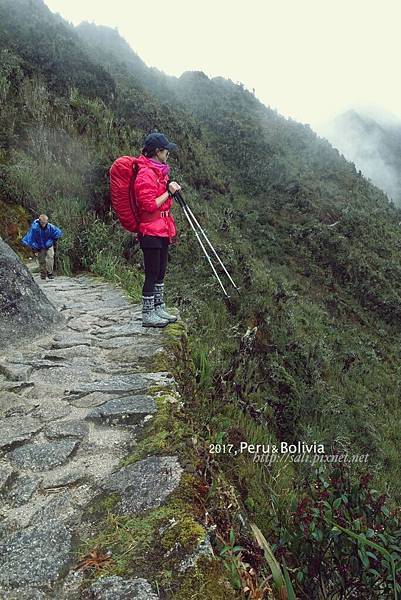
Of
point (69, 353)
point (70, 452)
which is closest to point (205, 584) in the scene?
point (70, 452)

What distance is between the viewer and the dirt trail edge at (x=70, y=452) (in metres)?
1.52

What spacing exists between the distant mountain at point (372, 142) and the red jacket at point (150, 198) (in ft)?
164

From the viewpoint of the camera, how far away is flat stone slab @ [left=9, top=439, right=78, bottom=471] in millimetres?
2145

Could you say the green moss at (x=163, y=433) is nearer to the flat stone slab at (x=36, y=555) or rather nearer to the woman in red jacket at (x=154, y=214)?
the flat stone slab at (x=36, y=555)

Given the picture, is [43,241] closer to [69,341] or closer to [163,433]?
[69,341]

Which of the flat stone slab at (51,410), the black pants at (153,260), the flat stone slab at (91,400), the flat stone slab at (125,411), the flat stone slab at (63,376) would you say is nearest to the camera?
the flat stone slab at (125,411)

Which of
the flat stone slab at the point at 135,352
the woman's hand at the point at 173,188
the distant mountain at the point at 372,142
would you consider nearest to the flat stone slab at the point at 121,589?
the flat stone slab at the point at 135,352

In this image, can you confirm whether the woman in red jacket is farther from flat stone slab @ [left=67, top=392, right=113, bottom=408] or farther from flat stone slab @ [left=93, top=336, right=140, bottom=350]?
flat stone slab @ [left=67, top=392, right=113, bottom=408]

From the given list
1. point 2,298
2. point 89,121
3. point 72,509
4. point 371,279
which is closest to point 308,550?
point 72,509

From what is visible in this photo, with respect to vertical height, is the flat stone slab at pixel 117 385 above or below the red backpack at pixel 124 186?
below

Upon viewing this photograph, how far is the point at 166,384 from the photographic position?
2908mm

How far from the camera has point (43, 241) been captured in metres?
7.02

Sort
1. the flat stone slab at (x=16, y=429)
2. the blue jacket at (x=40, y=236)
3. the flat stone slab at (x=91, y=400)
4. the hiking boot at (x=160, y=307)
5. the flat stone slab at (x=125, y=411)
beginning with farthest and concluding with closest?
the blue jacket at (x=40, y=236), the hiking boot at (x=160, y=307), the flat stone slab at (x=91, y=400), the flat stone slab at (x=125, y=411), the flat stone slab at (x=16, y=429)

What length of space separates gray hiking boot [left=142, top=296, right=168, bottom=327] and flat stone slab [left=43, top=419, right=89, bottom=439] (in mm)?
1812
